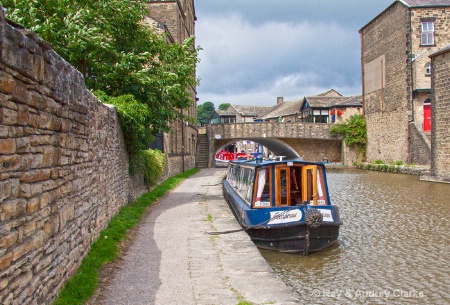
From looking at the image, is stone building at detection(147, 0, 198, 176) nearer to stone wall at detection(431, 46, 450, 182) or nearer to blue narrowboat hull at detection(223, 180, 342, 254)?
stone wall at detection(431, 46, 450, 182)

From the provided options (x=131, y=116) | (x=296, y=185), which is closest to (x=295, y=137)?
(x=131, y=116)

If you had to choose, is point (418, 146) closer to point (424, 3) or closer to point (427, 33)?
point (427, 33)

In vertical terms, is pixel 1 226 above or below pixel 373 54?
below

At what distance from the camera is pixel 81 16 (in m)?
11.0

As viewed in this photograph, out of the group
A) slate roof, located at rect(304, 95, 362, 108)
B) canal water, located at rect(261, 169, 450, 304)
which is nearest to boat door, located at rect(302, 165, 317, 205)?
canal water, located at rect(261, 169, 450, 304)

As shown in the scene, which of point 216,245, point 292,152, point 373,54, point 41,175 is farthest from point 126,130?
point 292,152

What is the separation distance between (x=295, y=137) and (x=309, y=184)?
27.2 m

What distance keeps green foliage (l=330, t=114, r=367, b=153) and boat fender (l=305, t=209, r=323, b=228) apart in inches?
1082

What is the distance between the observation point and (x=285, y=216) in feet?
27.7

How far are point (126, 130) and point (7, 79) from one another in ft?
26.2

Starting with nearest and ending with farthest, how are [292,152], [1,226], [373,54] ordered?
[1,226]
[373,54]
[292,152]

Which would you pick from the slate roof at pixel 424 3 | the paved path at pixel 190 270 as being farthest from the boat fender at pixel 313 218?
the slate roof at pixel 424 3

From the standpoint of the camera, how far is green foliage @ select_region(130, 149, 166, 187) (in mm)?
12580

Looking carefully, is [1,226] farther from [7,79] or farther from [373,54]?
[373,54]
